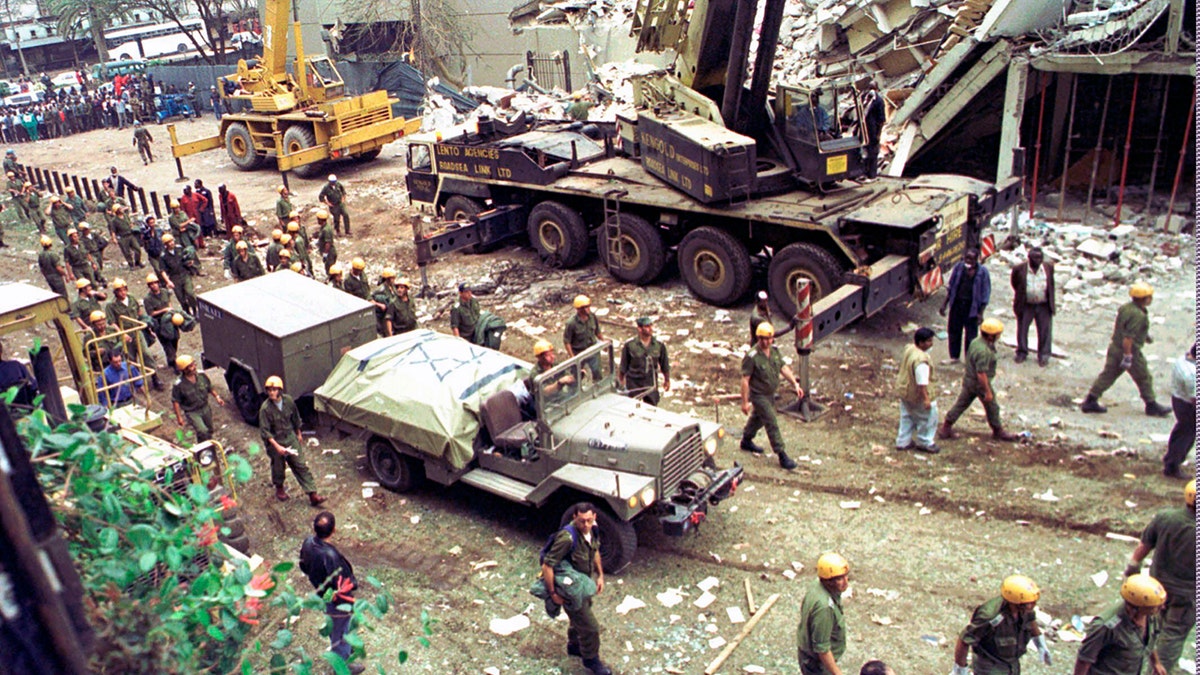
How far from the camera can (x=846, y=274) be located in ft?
36.6

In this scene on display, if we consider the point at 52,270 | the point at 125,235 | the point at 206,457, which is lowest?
the point at 125,235

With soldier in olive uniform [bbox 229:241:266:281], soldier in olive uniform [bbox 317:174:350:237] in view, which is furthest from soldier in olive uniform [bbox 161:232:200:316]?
soldier in olive uniform [bbox 317:174:350:237]

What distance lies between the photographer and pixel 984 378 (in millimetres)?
8836

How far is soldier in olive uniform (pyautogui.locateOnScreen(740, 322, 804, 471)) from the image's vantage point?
888 centimetres

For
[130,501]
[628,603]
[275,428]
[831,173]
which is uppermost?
[130,501]

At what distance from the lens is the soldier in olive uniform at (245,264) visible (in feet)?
45.2

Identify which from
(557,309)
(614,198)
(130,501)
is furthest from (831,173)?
(130,501)

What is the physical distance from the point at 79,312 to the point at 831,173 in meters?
9.63

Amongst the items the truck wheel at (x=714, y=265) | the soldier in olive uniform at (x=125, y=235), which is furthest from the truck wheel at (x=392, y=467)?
the soldier in olive uniform at (x=125, y=235)

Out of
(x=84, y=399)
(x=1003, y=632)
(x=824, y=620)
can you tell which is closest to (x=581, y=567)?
(x=824, y=620)

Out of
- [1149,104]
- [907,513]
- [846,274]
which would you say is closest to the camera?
[907,513]

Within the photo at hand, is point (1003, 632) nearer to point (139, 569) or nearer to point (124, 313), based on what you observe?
point (139, 569)

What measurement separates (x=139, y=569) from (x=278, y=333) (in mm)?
7266

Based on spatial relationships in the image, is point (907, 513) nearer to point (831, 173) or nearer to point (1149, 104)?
point (831, 173)
